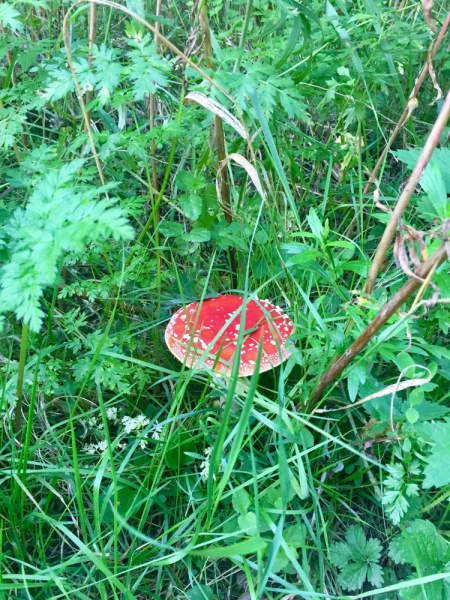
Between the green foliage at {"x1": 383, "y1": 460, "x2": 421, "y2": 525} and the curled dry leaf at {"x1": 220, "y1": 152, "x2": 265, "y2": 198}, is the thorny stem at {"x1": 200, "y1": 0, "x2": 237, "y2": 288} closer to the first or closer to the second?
the curled dry leaf at {"x1": 220, "y1": 152, "x2": 265, "y2": 198}

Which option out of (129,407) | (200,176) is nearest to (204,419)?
(129,407)

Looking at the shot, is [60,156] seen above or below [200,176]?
above

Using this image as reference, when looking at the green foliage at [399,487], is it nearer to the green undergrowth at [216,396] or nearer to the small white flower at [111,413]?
the green undergrowth at [216,396]

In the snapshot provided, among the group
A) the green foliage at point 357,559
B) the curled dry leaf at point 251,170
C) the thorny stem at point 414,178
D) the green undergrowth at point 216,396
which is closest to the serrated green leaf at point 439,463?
the green undergrowth at point 216,396

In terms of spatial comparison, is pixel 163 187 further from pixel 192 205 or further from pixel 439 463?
pixel 439 463

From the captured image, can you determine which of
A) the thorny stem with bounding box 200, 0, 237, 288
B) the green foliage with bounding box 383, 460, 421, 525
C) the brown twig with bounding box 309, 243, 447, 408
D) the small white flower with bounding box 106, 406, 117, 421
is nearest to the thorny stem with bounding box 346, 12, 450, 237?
the brown twig with bounding box 309, 243, 447, 408

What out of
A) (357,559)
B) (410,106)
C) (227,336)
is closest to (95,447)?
(227,336)

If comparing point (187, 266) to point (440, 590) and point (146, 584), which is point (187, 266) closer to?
point (146, 584)
